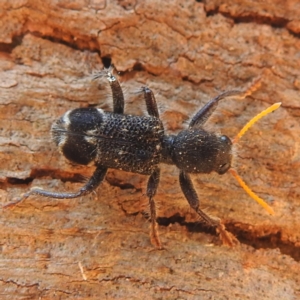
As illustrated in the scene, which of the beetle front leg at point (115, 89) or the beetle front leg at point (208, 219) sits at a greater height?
the beetle front leg at point (115, 89)

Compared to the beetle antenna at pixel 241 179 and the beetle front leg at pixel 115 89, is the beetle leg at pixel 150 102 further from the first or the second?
the beetle antenna at pixel 241 179

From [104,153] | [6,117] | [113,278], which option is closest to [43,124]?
[6,117]

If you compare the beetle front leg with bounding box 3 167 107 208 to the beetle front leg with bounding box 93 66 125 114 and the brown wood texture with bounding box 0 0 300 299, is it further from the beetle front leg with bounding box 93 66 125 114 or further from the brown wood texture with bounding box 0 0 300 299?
the beetle front leg with bounding box 93 66 125 114

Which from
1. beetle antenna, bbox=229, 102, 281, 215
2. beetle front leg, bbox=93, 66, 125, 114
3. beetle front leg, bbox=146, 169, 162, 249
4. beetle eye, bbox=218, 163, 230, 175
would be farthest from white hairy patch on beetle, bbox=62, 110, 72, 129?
beetle antenna, bbox=229, 102, 281, 215

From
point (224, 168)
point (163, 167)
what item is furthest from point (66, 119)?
point (224, 168)

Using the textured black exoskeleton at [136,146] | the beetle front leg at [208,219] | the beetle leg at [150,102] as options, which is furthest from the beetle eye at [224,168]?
the beetle leg at [150,102]

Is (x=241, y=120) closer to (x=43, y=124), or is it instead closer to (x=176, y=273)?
(x=176, y=273)
